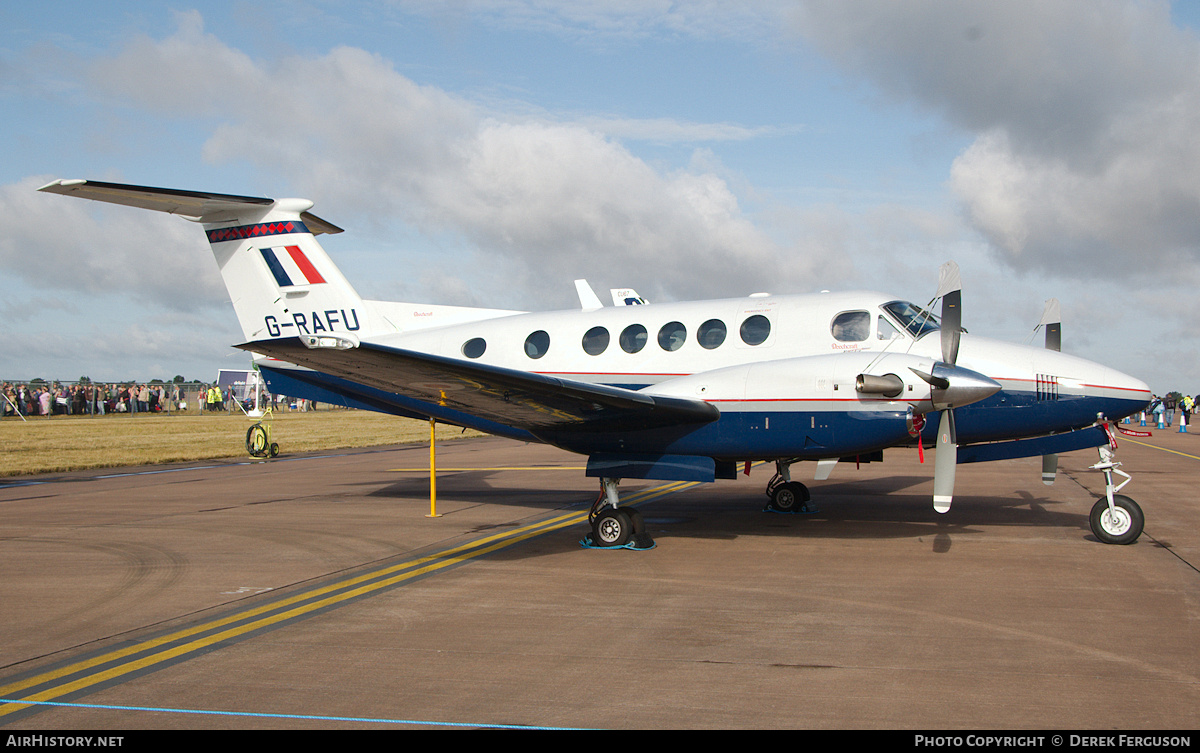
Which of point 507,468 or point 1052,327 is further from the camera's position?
point 507,468

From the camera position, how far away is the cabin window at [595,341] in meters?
11.3

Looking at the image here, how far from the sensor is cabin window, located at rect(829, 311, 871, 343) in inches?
392

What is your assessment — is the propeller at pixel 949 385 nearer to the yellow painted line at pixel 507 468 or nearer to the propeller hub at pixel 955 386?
the propeller hub at pixel 955 386

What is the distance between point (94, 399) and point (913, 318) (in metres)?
51.3

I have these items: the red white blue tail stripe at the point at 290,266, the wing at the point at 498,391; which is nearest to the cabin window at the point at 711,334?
the wing at the point at 498,391

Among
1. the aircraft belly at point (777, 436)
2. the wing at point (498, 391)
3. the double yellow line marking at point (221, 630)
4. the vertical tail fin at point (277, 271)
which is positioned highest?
the vertical tail fin at point (277, 271)

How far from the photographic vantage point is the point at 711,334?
35.1ft

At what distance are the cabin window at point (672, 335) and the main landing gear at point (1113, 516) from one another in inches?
193

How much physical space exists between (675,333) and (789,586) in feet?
14.0

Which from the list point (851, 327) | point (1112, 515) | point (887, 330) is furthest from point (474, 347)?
point (1112, 515)

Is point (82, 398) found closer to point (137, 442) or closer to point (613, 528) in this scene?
point (137, 442)

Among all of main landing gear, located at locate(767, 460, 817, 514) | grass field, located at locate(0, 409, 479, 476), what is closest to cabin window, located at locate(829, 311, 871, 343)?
main landing gear, located at locate(767, 460, 817, 514)
